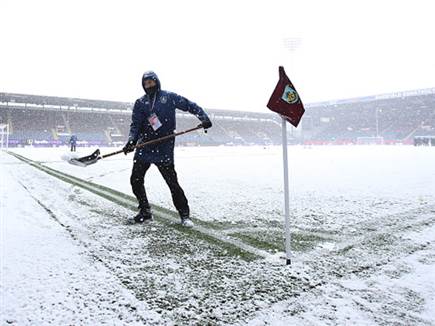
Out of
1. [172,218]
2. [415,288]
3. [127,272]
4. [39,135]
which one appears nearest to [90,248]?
[127,272]

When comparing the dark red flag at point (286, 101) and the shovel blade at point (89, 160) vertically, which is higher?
the dark red flag at point (286, 101)

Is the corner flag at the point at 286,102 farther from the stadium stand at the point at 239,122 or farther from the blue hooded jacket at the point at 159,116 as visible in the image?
the stadium stand at the point at 239,122

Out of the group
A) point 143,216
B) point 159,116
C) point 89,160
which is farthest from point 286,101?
point 89,160

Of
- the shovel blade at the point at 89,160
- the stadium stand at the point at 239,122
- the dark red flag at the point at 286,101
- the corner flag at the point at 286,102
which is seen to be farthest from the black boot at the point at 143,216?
the stadium stand at the point at 239,122

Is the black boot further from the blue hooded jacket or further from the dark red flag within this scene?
the dark red flag

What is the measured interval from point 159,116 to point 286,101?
160cm

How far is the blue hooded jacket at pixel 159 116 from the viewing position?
11.5 feet

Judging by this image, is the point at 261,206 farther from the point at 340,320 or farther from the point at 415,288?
the point at 340,320

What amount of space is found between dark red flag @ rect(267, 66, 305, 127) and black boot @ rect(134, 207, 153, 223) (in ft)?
6.77

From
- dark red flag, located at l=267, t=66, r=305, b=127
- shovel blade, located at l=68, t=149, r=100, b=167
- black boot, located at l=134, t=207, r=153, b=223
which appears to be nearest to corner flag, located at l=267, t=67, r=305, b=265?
dark red flag, located at l=267, t=66, r=305, b=127

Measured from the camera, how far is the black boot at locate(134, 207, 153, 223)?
362 centimetres

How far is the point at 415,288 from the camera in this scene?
6.34 feet

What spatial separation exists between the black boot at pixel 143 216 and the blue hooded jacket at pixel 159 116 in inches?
24.3

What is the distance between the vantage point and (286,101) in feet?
8.24
